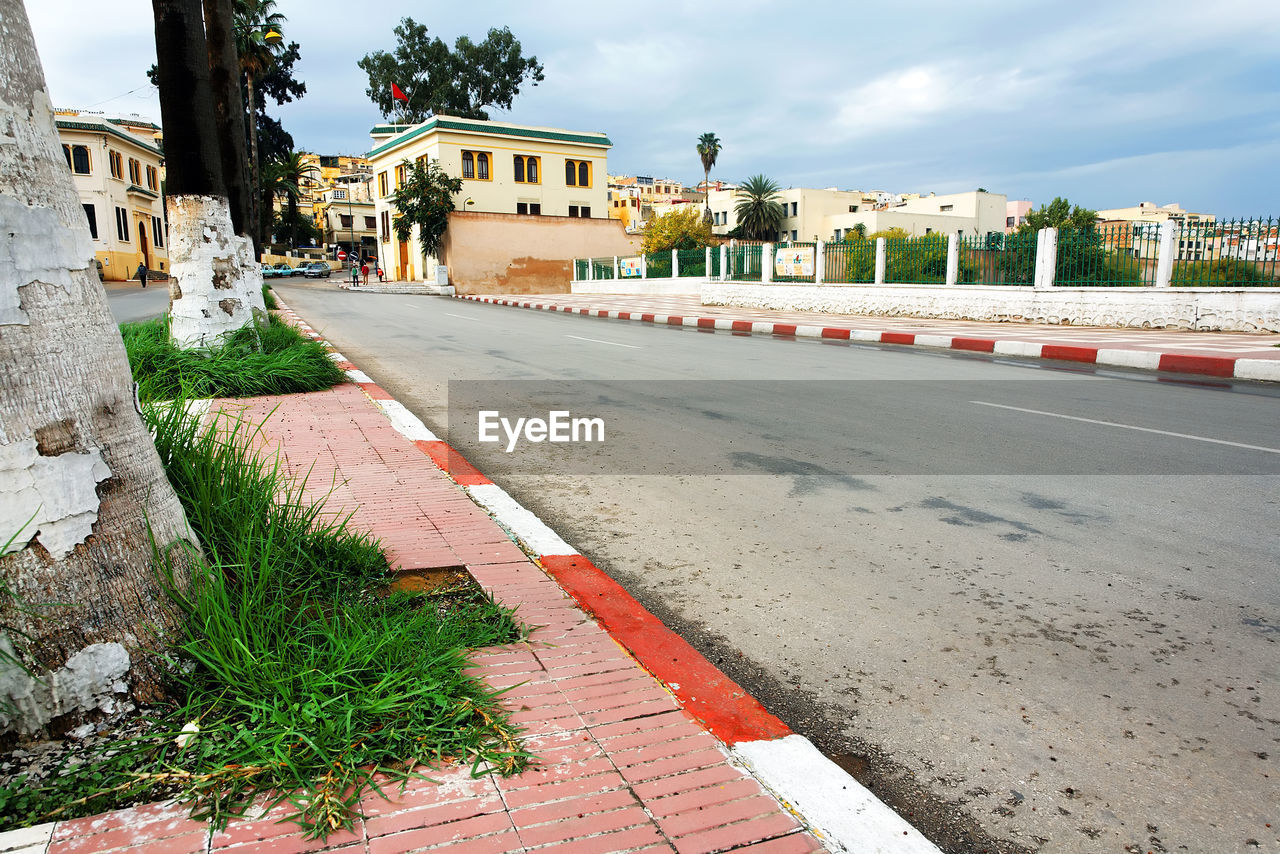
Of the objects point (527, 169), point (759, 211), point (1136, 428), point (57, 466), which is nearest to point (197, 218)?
point (57, 466)

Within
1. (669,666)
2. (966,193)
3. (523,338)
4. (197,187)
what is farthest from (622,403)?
(966,193)

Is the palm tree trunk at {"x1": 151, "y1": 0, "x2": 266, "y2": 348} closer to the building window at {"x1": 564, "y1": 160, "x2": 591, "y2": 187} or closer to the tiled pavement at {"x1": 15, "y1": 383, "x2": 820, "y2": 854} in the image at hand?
the tiled pavement at {"x1": 15, "y1": 383, "x2": 820, "y2": 854}

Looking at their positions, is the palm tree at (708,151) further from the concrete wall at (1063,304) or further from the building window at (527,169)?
the concrete wall at (1063,304)

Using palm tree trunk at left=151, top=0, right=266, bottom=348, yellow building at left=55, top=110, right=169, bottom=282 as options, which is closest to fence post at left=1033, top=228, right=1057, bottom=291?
palm tree trunk at left=151, top=0, right=266, bottom=348

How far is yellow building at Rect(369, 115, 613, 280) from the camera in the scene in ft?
155

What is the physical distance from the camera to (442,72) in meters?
62.4

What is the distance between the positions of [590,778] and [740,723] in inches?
21.9

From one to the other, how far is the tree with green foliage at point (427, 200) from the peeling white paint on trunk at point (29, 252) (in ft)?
135

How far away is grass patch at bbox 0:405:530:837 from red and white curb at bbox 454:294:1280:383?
1111 cm

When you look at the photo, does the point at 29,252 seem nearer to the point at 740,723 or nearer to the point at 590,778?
the point at 590,778

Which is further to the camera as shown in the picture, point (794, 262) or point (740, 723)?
point (794, 262)

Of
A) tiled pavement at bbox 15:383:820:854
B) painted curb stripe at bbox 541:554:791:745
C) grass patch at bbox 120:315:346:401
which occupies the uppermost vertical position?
grass patch at bbox 120:315:346:401

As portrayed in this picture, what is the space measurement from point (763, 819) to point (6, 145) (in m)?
2.58

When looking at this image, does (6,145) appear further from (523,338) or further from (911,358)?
(523,338)
